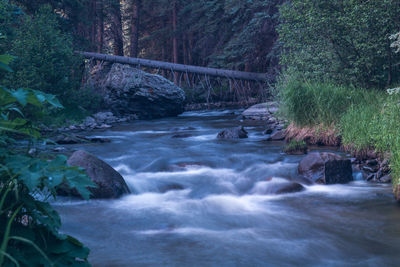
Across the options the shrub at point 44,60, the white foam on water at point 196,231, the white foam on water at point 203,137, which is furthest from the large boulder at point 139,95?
the white foam on water at point 196,231

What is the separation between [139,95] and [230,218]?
15311 mm

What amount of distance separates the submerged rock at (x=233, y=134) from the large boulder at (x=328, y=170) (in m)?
4.80

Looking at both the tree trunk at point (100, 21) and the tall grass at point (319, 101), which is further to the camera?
the tree trunk at point (100, 21)

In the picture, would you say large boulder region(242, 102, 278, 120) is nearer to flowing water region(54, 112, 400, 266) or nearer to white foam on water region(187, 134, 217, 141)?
white foam on water region(187, 134, 217, 141)

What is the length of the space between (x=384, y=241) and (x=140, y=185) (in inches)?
170

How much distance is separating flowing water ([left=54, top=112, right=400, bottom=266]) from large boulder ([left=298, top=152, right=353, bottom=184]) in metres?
0.21

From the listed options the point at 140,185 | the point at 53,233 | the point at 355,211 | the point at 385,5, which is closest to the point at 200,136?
the point at 140,185

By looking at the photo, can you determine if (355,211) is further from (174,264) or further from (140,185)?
(140,185)

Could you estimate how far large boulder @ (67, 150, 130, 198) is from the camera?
6.44m

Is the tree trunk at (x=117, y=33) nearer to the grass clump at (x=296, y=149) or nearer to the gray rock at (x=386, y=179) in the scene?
the grass clump at (x=296, y=149)

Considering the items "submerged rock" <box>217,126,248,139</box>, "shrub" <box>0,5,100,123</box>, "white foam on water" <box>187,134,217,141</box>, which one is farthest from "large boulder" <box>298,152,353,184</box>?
"shrub" <box>0,5,100,123</box>

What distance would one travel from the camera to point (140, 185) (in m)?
7.35

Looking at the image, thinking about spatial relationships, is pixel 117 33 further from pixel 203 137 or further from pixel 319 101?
pixel 319 101

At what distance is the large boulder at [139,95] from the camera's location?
2038cm
